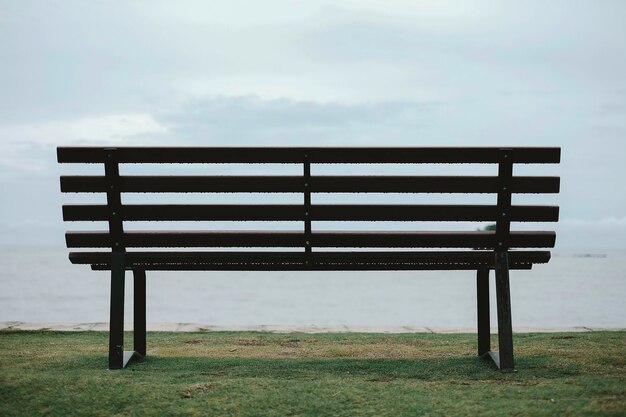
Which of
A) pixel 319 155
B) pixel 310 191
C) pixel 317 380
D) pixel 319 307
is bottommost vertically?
pixel 319 307

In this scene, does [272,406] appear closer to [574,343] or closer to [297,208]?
[297,208]

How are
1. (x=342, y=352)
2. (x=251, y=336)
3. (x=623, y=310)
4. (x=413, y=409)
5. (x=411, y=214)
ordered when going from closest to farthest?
(x=413, y=409) < (x=411, y=214) < (x=342, y=352) < (x=251, y=336) < (x=623, y=310)

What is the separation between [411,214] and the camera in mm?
4543

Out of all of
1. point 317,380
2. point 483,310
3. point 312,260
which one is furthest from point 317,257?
point 483,310

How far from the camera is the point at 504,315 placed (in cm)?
455

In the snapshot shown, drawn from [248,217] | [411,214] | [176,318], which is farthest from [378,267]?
[176,318]

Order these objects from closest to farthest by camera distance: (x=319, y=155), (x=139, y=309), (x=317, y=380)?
(x=317, y=380)
(x=319, y=155)
(x=139, y=309)

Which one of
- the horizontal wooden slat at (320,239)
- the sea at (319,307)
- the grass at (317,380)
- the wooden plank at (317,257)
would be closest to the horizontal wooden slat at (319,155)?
the horizontal wooden slat at (320,239)

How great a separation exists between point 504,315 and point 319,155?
158 cm

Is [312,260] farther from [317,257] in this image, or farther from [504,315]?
[504,315]

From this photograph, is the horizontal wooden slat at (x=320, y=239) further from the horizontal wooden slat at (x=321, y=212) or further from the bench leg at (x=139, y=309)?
the bench leg at (x=139, y=309)

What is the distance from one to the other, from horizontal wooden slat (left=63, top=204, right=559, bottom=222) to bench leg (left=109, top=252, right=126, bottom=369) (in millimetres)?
333

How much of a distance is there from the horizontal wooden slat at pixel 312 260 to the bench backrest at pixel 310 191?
66mm

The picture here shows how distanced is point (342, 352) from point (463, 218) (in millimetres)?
1549
